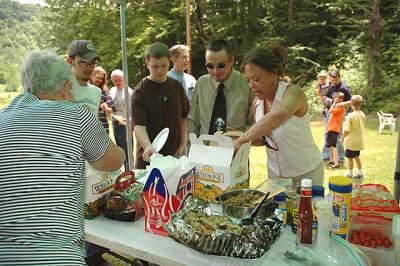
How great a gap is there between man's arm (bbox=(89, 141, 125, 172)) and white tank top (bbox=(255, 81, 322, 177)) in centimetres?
78

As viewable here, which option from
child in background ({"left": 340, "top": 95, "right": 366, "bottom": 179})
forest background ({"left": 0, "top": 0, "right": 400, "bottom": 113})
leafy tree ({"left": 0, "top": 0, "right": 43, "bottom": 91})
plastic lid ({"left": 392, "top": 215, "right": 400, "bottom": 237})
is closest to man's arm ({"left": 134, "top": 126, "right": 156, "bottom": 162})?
plastic lid ({"left": 392, "top": 215, "right": 400, "bottom": 237})

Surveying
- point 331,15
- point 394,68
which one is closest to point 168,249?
point 394,68

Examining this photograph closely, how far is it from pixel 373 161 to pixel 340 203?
5015 mm

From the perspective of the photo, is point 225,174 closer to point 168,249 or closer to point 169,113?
point 168,249

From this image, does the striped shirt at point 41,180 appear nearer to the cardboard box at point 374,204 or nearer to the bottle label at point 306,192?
the bottle label at point 306,192

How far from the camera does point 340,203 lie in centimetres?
128

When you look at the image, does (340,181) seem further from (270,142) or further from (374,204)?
(270,142)

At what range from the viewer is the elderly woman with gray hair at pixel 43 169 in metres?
1.07

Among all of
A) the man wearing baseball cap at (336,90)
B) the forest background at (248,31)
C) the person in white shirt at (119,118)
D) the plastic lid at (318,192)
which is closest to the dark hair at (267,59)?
the plastic lid at (318,192)

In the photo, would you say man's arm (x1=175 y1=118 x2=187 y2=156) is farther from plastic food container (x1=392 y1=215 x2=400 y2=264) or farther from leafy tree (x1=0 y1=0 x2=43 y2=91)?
leafy tree (x1=0 y1=0 x2=43 y2=91)

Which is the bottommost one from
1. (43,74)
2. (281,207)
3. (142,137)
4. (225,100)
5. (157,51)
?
(281,207)

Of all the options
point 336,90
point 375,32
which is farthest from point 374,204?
point 375,32

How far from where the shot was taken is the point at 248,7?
15.7m

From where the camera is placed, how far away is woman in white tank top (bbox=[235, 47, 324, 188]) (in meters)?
1.71
